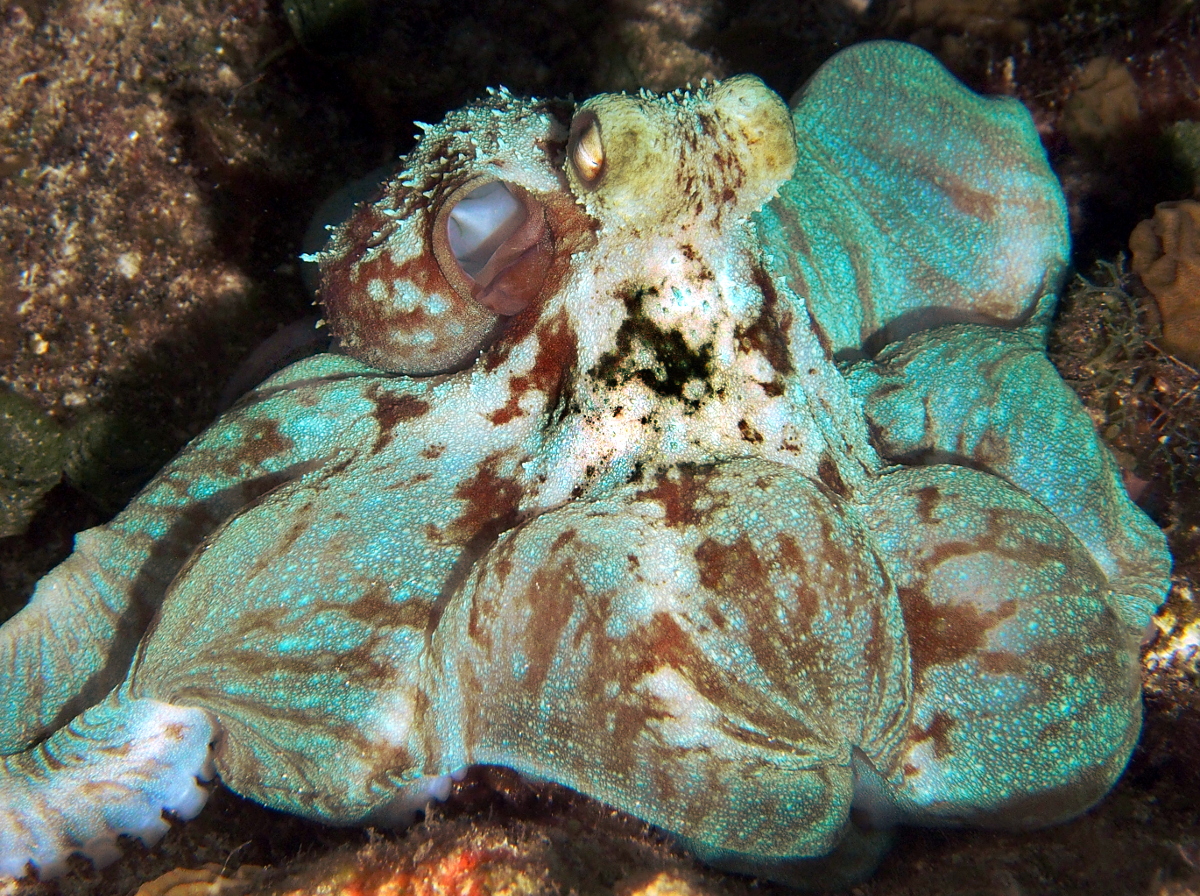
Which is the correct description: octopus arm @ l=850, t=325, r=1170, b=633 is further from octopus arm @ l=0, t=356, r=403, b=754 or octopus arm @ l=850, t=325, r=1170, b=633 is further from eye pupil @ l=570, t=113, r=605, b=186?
octopus arm @ l=0, t=356, r=403, b=754

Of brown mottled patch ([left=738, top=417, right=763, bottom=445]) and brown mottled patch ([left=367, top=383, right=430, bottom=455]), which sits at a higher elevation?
brown mottled patch ([left=367, top=383, right=430, bottom=455])

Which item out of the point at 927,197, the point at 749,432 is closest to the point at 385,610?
the point at 749,432

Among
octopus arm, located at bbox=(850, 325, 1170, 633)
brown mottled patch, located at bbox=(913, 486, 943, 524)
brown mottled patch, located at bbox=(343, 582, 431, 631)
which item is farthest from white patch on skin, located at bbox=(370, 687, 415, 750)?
octopus arm, located at bbox=(850, 325, 1170, 633)

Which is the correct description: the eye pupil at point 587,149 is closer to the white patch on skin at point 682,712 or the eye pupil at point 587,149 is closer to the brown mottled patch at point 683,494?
the brown mottled patch at point 683,494

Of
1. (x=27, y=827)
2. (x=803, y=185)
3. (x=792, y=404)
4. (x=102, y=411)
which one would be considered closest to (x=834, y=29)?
(x=803, y=185)

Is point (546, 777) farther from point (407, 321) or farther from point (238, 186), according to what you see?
point (238, 186)

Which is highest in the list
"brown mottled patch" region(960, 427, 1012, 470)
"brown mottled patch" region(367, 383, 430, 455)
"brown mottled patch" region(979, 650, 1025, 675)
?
"brown mottled patch" region(367, 383, 430, 455)
